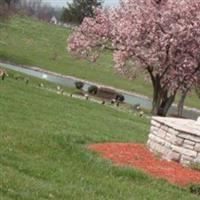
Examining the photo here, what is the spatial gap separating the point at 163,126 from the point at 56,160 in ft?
10.7

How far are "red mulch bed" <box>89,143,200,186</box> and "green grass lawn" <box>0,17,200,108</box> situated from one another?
3770 cm

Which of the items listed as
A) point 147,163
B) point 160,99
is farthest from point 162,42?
point 147,163

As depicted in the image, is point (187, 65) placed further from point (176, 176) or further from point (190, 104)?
point (190, 104)

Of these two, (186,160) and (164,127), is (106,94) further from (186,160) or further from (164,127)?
(186,160)

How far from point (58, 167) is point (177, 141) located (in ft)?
11.1

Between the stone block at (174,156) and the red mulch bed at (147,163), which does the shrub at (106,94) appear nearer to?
the red mulch bed at (147,163)

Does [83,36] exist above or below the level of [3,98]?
above

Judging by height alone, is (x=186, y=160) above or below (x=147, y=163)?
above

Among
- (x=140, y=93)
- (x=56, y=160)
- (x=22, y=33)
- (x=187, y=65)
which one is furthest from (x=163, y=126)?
(x=22, y=33)

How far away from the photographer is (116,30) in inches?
1289

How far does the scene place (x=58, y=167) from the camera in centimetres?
1097

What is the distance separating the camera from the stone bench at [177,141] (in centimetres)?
1317

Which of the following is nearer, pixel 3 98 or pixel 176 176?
pixel 176 176

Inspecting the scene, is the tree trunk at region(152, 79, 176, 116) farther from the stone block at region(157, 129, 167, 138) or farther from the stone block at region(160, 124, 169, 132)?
the stone block at region(160, 124, 169, 132)
